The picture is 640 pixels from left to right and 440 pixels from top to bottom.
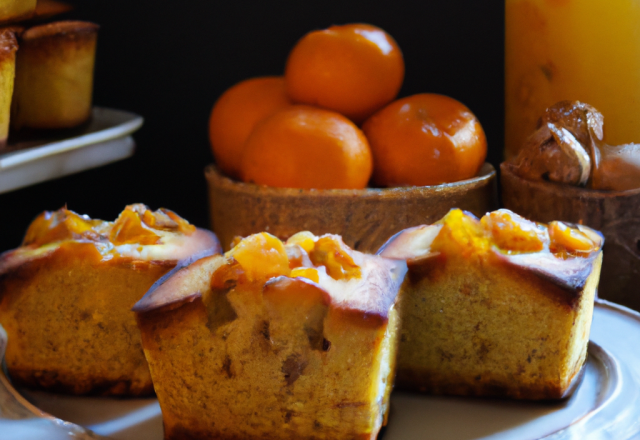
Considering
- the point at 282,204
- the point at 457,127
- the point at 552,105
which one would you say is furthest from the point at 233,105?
the point at 552,105

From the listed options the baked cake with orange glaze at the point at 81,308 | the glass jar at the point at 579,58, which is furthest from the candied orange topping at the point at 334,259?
→ the glass jar at the point at 579,58

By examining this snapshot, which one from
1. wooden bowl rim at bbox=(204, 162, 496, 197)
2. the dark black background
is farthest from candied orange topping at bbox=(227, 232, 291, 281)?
the dark black background

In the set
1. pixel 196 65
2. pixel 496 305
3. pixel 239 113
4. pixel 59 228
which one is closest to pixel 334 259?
pixel 496 305

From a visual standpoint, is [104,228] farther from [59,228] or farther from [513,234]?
[513,234]

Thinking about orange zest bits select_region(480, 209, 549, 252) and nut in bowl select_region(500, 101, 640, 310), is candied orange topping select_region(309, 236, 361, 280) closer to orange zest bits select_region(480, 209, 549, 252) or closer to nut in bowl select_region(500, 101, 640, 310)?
orange zest bits select_region(480, 209, 549, 252)

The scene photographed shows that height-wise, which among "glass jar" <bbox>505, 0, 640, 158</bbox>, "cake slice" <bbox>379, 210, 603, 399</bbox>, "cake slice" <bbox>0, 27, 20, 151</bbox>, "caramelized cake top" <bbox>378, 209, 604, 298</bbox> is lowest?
"cake slice" <bbox>379, 210, 603, 399</bbox>

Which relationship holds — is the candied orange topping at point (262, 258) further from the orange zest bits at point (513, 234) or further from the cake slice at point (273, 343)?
the orange zest bits at point (513, 234)
